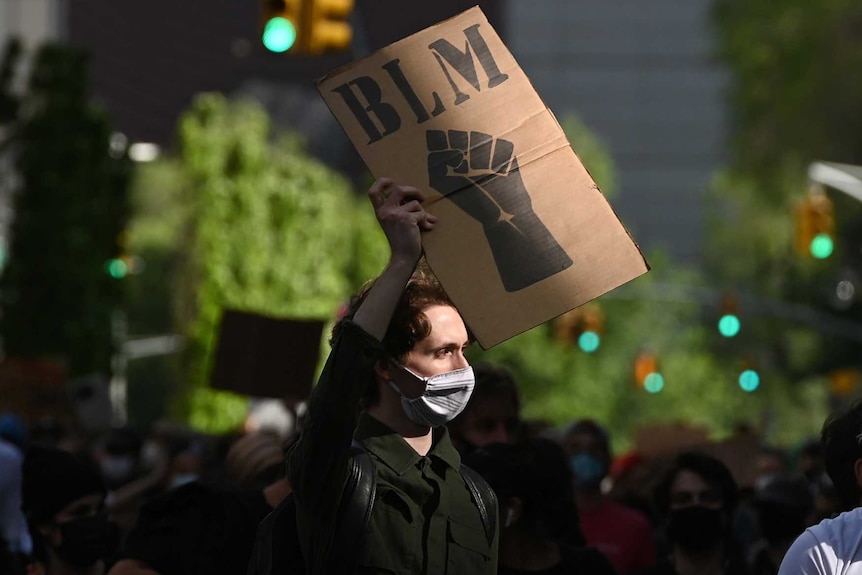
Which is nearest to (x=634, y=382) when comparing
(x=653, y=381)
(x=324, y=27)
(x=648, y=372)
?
(x=653, y=381)

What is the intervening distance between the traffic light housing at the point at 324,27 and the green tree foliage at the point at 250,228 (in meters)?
36.2

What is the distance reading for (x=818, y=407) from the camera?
235ft

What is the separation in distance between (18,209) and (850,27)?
20.0 meters

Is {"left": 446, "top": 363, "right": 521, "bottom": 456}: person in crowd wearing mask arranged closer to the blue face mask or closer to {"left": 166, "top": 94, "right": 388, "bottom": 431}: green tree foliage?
the blue face mask

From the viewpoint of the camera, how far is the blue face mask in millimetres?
9117

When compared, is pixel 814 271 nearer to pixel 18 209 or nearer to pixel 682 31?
pixel 18 209

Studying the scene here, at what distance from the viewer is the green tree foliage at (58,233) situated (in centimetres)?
3566

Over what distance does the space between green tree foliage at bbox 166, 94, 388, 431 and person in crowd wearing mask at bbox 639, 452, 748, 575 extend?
4323 centimetres

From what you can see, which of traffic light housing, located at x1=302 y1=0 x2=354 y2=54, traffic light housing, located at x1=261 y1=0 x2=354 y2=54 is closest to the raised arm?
traffic light housing, located at x1=261 y1=0 x2=354 y2=54

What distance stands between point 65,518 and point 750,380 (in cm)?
1943

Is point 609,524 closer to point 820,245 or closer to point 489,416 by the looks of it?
point 489,416

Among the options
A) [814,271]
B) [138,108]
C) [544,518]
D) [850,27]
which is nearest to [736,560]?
[544,518]

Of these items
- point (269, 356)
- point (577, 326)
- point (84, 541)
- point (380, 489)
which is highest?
point (380, 489)

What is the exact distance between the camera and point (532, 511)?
21.2ft
